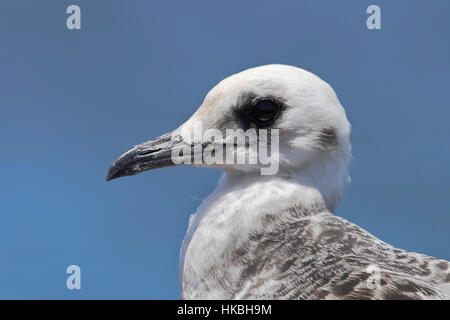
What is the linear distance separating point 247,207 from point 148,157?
1.95 feet

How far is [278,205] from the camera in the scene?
2791 millimetres

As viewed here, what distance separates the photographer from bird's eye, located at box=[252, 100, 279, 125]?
2.88 m

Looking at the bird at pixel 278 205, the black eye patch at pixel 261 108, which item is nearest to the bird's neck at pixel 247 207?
the bird at pixel 278 205

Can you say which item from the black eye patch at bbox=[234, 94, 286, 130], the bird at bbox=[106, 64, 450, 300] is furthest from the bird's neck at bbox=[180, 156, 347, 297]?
the black eye patch at bbox=[234, 94, 286, 130]

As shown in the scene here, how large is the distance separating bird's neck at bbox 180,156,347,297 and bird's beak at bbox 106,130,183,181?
33cm

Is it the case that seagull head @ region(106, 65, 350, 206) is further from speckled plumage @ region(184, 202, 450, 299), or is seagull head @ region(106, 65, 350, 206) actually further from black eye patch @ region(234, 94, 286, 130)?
speckled plumage @ region(184, 202, 450, 299)

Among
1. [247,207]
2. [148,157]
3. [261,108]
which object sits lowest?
[247,207]

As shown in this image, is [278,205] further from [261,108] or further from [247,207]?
[261,108]

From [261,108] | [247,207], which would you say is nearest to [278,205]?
[247,207]

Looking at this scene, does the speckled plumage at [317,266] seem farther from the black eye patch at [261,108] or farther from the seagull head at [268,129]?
the black eye patch at [261,108]

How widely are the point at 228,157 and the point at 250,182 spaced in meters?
0.17

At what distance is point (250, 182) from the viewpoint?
2.93m
